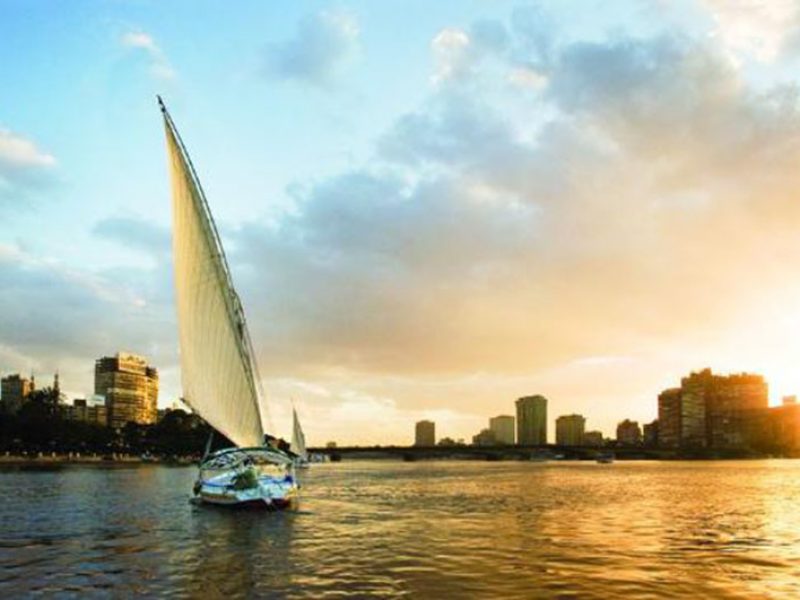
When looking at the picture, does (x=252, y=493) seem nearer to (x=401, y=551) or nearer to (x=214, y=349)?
(x=214, y=349)

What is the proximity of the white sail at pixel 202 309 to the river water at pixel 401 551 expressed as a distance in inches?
374

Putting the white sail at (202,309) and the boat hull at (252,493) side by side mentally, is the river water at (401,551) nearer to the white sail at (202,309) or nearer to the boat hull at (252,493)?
the boat hull at (252,493)

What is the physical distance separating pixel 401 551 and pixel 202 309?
25.8m

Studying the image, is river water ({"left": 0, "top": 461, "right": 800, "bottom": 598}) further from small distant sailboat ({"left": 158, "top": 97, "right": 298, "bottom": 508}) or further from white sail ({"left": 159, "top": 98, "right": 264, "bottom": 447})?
white sail ({"left": 159, "top": 98, "right": 264, "bottom": 447})

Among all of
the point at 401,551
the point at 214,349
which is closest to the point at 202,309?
the point at 214,349

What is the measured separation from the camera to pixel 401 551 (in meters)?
44.4

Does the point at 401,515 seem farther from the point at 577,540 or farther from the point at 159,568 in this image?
the point at 159,568

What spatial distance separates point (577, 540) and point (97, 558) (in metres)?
28.1

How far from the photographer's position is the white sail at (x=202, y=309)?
5853cm

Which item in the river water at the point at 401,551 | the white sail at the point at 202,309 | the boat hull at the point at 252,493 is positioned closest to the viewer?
the river water at the point at 401,551

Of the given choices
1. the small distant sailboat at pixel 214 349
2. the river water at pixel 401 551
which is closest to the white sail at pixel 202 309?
the small distant sailboat at pixel 214 349

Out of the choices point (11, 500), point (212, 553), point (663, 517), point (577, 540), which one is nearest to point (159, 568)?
point (212, 553)

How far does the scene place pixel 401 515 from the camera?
68.8 meters

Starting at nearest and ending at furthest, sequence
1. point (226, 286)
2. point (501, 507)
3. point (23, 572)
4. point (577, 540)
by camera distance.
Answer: point (23, 572) < point (577, 540) < point (226, 286) < point (501, 507)
